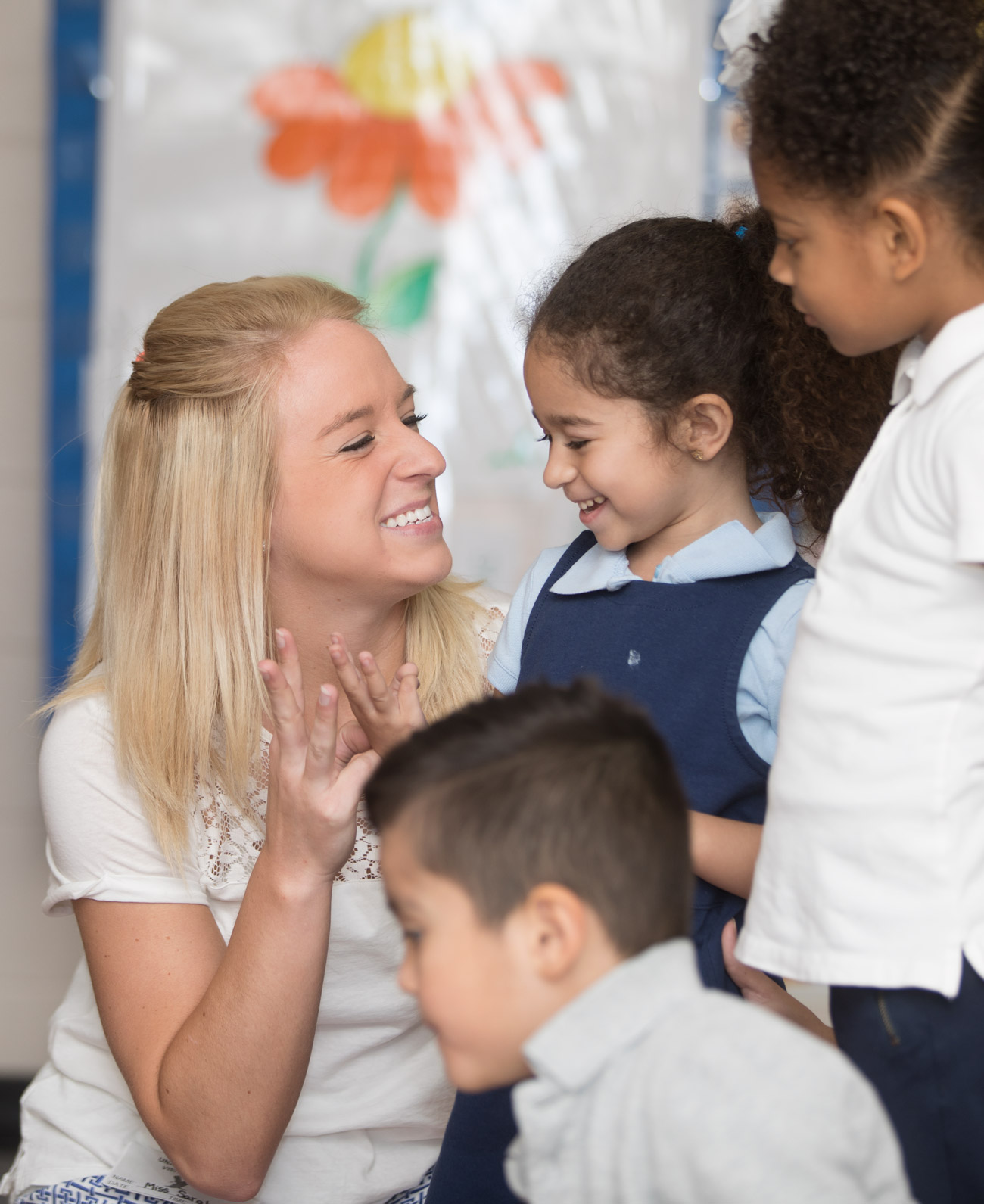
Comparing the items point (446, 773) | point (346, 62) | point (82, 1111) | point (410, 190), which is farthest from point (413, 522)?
point (346, 62)

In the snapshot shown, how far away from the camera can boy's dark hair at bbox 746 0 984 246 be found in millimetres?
893

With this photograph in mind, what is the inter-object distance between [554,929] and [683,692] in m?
0.49

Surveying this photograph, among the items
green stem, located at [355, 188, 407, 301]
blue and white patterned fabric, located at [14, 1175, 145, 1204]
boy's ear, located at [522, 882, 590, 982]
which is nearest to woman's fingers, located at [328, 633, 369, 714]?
boy's ear, located at [522, 882, 590, 982]

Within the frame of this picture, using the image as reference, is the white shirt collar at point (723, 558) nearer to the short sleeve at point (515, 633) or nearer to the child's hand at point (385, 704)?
the short sleeve at point (515, 633)

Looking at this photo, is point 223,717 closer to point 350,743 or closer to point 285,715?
point 350,743

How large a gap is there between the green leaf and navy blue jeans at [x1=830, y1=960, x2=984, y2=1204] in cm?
202

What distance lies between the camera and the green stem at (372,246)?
2.65 meters

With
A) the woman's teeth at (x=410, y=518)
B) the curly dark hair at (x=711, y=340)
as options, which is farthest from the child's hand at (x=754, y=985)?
the woman's teeth at (x=410, y=518)

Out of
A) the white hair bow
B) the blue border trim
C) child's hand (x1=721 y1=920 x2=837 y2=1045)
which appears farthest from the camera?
the blue border trim

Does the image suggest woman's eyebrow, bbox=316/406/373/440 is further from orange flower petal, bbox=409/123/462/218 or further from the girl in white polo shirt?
orange flower petal, bbox=409/123/462/218

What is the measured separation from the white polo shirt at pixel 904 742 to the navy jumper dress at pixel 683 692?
0.90 feet

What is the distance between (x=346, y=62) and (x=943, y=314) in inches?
80.2

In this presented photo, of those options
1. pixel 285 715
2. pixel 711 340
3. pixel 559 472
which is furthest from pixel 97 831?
pixel 711 340

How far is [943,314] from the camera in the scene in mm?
953
